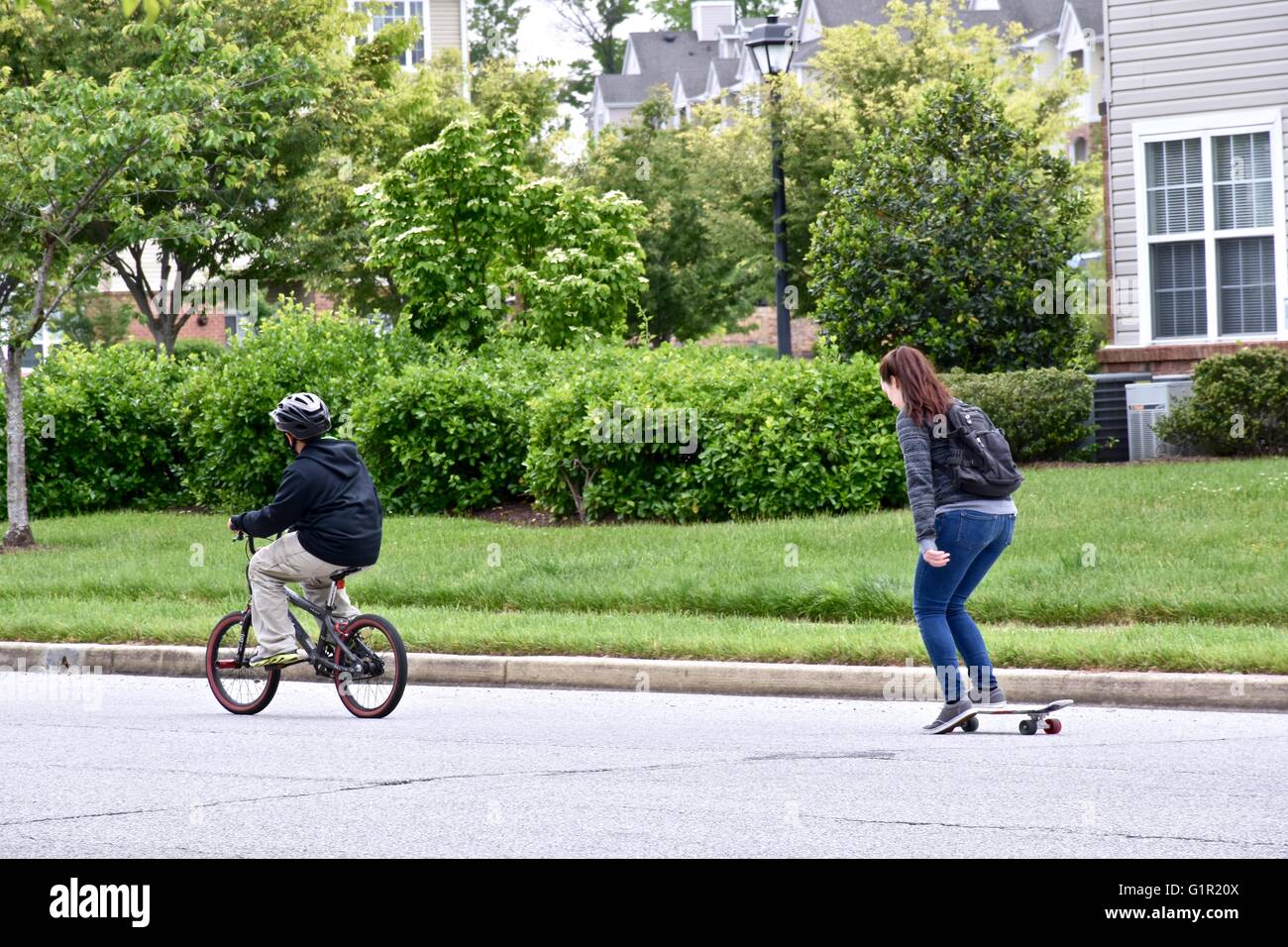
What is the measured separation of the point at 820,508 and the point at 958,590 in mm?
7669

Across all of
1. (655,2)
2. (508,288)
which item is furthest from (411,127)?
(655,2)

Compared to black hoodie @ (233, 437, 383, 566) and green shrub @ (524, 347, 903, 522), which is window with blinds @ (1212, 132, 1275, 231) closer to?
green shrub @ (524, 347, 903, 522)

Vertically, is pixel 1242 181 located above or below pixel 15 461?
above

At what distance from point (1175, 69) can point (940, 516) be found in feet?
42.8

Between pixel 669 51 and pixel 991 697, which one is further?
pixel 669 51

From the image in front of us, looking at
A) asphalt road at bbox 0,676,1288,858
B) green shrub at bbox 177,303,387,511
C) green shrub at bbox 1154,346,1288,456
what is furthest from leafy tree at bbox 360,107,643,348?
asphalt road at bbox 0,676,1288,858

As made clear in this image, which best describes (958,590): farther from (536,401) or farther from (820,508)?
(536,401)

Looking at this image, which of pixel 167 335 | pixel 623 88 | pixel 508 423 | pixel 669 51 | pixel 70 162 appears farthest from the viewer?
pixel 669 51

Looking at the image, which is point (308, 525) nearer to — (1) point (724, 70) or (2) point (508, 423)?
(2) point (508, 423)

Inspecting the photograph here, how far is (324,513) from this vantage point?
8938mm

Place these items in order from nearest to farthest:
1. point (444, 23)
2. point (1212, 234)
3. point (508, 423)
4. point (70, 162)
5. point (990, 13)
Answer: point (70, 162)
point (508, 423)
point (1212, 234)
point (990, 13)
point (444, 23)

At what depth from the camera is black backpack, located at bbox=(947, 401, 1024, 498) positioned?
26.1 feet

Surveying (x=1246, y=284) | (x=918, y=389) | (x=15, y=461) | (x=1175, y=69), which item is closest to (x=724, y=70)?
(x=1175, y=69)

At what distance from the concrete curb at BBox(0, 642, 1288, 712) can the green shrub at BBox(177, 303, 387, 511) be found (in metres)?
6.80
